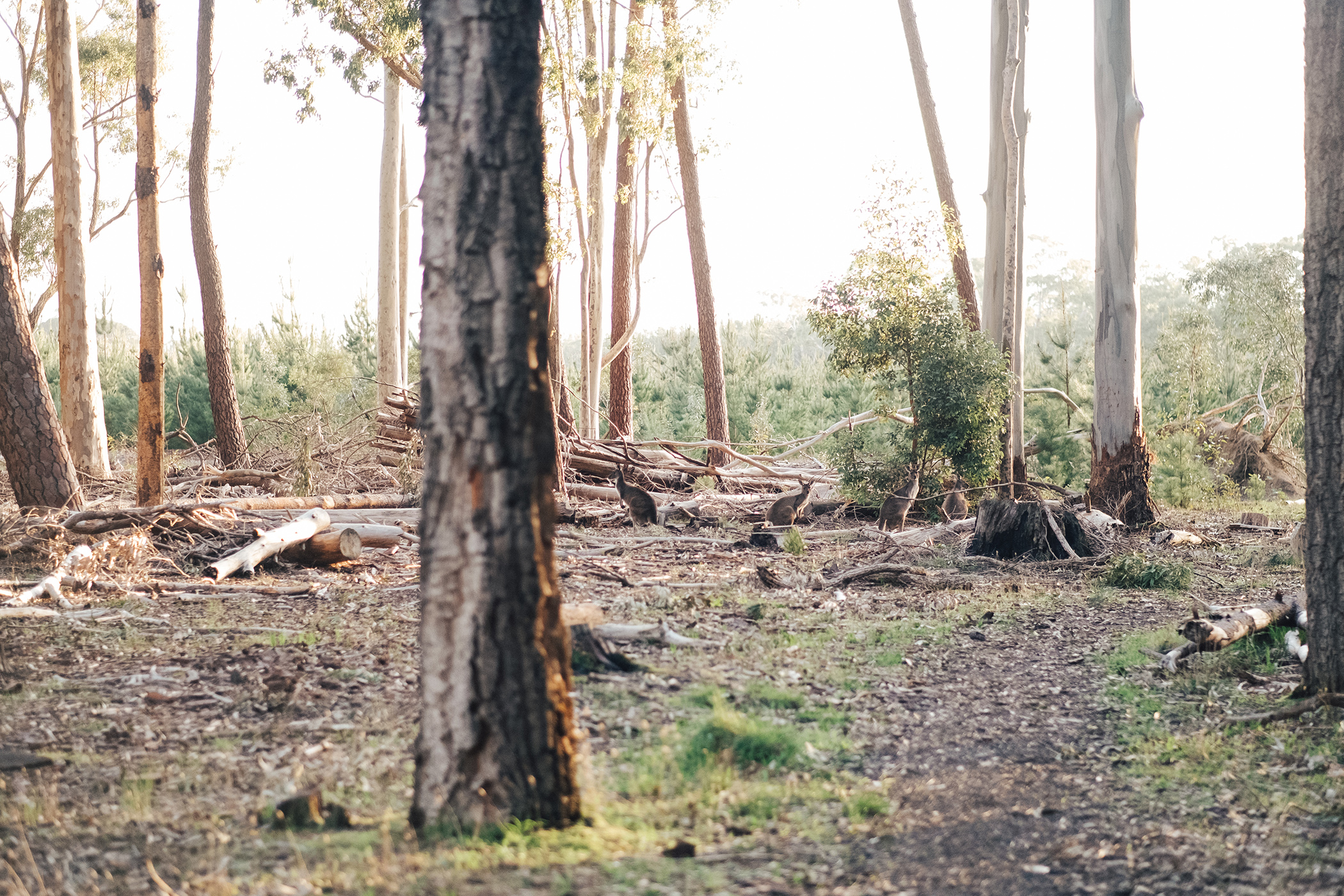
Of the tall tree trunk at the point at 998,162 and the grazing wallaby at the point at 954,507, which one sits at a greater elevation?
the tall tree trunk at the point at 998,162

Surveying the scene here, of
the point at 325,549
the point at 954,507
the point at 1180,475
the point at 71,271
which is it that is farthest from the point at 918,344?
the point at 71,271

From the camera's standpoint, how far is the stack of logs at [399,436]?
10594mm

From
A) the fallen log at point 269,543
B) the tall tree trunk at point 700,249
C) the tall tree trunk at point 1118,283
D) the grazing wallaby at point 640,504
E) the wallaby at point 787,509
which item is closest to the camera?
the fallen log at point 269,543

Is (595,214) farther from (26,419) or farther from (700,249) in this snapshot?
(26,419)

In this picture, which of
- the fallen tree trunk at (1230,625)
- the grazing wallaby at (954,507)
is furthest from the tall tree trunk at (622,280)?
the fallen tree trunk at (1230,625)

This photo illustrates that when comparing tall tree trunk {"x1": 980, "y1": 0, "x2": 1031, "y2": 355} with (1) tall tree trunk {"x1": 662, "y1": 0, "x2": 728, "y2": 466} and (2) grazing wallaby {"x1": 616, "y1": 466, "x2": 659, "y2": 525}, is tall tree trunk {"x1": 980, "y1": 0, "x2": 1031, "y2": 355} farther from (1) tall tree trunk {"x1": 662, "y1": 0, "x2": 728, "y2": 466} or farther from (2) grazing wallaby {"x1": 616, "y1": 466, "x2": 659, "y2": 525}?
(2) grazing wallaby {"x1": 616, "y1": 466, "x2": 659, "y2": 525}

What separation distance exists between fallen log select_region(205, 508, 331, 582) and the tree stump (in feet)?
19.1

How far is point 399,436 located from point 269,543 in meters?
4.64

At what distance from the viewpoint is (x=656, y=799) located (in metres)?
3.00

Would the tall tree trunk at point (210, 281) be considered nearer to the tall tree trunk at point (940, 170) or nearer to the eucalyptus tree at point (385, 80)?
the eucalyptus tree at point (385, 80)

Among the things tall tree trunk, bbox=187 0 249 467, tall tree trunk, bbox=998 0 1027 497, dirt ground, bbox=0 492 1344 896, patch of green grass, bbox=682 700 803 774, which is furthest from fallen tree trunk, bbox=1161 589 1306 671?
tall tree trunk, bbox=187 0 249 467

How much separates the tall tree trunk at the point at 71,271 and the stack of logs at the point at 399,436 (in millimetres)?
3226

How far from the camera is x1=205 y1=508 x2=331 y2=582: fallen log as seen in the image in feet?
22.3

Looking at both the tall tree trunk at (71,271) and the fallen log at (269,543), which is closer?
the fallen log at (269,543)
